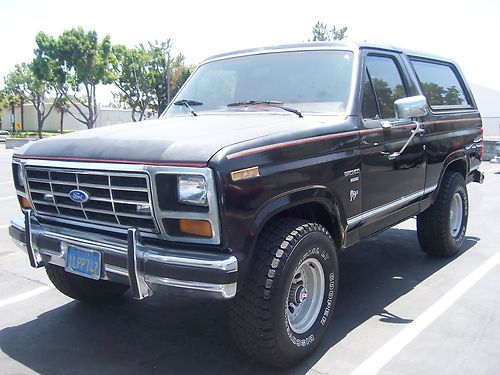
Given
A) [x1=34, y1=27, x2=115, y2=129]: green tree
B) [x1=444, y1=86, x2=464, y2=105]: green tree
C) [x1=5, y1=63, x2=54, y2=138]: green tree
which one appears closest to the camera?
[x1=444, y1=86, x2=464, y2=105]: green tree

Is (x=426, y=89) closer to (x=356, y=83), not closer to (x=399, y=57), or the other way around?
(x=399, y=57)

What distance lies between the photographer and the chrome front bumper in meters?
2.71

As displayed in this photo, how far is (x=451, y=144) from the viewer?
17.3 ft

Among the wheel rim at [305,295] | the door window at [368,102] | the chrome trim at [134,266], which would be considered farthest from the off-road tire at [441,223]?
the chrome trim at [134,266]

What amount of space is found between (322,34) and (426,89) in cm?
2842

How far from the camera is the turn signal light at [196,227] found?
9.12ft

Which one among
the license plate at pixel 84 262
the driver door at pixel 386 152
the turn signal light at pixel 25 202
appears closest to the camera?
the license plate at pixel 84 262

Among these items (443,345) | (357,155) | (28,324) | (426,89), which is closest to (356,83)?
(357,155)

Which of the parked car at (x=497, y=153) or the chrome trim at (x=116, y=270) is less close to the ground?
the chrome trim at (x=116, y=270)

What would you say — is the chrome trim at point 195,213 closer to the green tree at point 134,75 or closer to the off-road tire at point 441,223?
the off-road tire at point 441,223

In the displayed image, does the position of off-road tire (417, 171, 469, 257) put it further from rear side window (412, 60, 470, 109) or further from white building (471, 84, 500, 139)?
white building (471, 84, 500, 139)

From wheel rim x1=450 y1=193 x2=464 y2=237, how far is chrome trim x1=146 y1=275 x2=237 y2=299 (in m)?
3.77

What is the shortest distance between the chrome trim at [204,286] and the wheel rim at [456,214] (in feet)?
12.4

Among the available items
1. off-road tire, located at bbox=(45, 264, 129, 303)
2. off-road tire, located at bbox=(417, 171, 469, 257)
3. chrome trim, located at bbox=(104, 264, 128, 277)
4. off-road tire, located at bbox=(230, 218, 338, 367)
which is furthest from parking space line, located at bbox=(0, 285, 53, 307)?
off-road tire, located at bbox=(417, 171, 469, 257)
